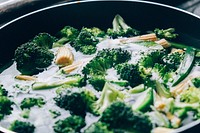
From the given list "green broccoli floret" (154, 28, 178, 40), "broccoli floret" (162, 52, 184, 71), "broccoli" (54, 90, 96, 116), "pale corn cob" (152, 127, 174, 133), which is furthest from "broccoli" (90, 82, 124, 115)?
"green broccoli floret" (154, 28, 178, 40)

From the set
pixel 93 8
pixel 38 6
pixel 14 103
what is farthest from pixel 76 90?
pixel 38 6

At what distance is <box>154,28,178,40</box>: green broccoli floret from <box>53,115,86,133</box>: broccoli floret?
0.89 meters

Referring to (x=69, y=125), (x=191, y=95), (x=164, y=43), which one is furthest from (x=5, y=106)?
(x=164, y=43)

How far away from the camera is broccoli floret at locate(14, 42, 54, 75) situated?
2.24 metres

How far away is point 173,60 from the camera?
7.14ft

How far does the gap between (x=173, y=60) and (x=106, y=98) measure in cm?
48

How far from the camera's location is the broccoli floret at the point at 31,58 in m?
2.24

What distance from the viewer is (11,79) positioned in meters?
2.18

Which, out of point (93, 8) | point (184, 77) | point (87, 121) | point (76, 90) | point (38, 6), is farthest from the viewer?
point (38, 6)

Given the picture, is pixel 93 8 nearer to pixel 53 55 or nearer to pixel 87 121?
pixel 53 55

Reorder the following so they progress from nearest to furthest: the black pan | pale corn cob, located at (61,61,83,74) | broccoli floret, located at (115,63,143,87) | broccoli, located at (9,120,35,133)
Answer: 1. broccoli, located at (9,120,35,133)
2. broccoli floret, located at (115,63,143,87)
3. pale corn cob, located at (61,61,83,74)
4. the black pan

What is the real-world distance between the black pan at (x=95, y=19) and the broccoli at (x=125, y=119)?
83 cm

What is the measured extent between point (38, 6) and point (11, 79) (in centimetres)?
96

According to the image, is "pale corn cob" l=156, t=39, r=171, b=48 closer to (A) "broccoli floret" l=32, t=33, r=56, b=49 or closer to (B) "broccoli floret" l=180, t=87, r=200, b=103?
(B) "broccoli floret" l=180, t=87, r=200, b=103
